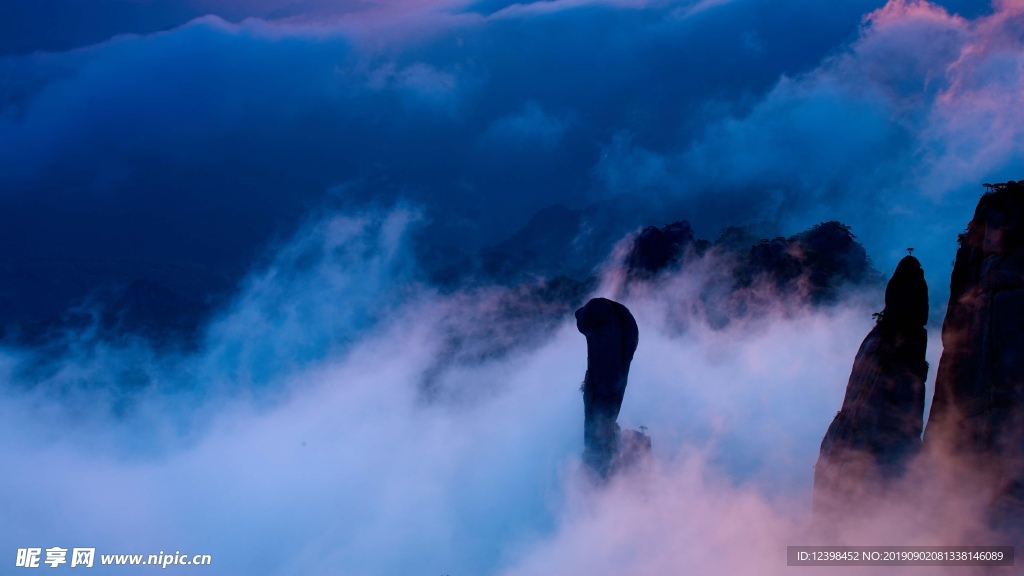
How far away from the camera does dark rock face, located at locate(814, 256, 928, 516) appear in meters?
24.0

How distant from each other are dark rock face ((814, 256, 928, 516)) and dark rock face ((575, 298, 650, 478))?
12.1 meters

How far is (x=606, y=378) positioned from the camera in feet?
115

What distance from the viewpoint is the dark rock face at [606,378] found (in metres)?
33.8

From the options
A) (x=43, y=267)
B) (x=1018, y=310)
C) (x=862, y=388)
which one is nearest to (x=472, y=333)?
(x=862, y=388)

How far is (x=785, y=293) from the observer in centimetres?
5044

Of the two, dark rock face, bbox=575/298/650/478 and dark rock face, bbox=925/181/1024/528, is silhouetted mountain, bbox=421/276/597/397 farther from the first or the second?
dark rock face, bbox=925/181/1024/528

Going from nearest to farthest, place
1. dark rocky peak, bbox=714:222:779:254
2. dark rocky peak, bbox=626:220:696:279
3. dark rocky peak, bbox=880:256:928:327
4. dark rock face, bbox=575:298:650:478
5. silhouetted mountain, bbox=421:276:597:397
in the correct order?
dark rocky peak, bbox=880:256:928:327
dark rock face, bbox=575:298:650:478
dark rocky peak, bbox=626:220:696:279
dark rocky peak, bbox=714:222:779:254
silhouetted mountain, bbox=421:276:597:397

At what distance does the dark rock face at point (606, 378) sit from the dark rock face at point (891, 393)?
12.1 metres

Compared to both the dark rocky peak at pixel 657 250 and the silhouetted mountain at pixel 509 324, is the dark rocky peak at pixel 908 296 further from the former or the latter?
the silhouetted mountain at pixel 509 324

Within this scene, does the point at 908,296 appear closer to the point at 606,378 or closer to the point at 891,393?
the point at 891,393

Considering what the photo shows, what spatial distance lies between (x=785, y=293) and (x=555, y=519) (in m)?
27.2

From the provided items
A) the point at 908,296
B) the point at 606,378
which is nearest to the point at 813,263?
the point at 606,378

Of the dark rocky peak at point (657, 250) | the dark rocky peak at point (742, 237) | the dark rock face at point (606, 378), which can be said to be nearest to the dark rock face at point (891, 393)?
the dark rock face at point (606, 378)

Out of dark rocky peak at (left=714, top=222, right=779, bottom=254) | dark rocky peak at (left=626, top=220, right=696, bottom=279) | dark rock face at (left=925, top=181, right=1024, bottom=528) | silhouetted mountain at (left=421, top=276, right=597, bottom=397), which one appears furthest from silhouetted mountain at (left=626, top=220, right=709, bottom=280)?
dark rock face at (left=925, top=181, right=1024, bottom=528)
